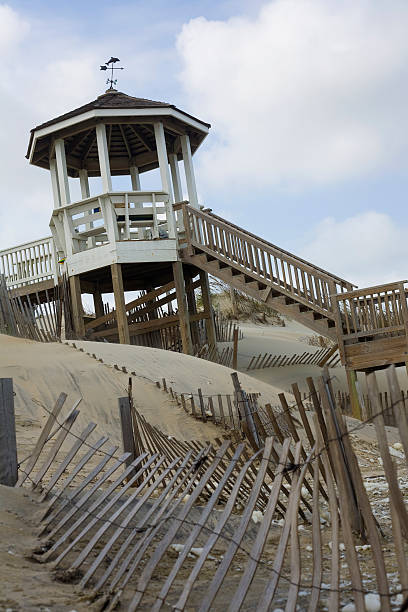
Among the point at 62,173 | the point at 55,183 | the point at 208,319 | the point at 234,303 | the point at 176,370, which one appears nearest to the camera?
the point at 176,370

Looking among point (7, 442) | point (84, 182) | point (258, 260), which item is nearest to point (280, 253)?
point (258, 260)

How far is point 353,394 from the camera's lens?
14.3 m

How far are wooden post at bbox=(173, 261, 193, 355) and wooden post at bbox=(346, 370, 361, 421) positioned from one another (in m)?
4.80

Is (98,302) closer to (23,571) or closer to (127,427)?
(127,427)

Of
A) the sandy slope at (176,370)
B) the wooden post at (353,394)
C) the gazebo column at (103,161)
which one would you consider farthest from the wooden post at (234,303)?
the wooden post at (353,394)

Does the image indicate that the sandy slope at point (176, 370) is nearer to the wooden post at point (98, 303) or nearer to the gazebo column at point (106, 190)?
the gazebo column at point (106, 190)

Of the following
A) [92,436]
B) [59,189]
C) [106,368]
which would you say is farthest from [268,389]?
[59,189]

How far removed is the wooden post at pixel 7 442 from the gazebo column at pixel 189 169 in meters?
14.1

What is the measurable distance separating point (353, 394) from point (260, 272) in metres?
3.36

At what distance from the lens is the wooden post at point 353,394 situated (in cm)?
1412

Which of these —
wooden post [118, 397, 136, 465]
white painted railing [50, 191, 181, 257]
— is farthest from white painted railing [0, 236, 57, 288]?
wooden post [118, 397, 136, 465]

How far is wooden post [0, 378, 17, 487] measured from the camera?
18.7 feet

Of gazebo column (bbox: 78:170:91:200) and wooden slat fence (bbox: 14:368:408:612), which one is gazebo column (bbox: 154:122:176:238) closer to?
gazebo column (bbox: 78:170:91:200)

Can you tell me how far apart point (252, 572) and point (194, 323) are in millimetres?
17070
